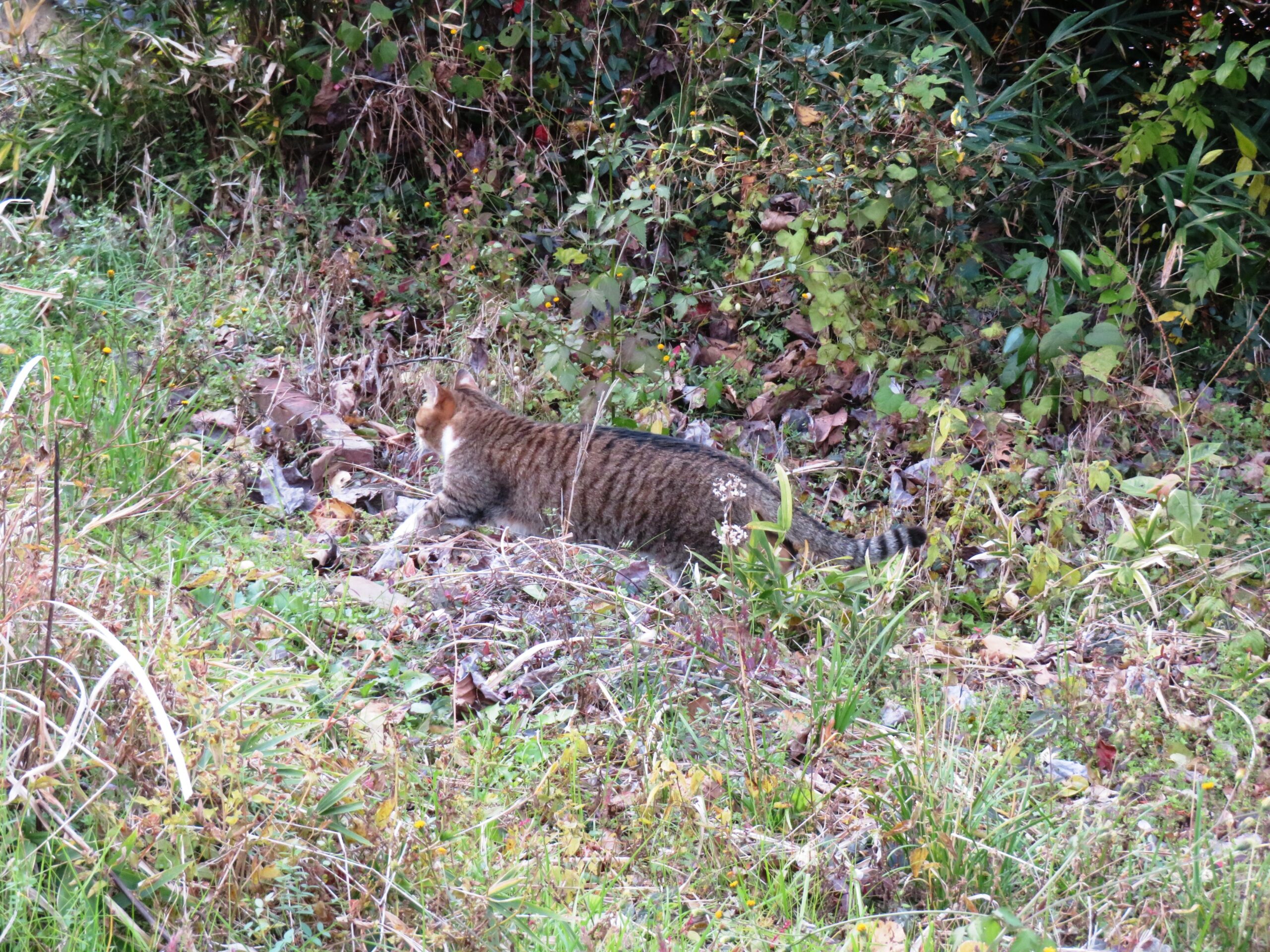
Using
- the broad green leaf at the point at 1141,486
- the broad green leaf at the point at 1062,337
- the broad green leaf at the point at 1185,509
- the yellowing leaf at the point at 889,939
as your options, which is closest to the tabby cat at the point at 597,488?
the broad green leaf at the point at 1141,486

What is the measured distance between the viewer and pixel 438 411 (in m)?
4.75

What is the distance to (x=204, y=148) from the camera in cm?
633

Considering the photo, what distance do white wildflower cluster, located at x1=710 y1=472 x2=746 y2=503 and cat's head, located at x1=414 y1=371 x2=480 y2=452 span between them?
1251mm

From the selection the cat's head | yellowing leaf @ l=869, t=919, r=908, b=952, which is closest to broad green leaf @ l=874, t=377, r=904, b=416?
the cat's head

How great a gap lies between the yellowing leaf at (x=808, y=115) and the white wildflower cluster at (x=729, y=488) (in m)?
1.80

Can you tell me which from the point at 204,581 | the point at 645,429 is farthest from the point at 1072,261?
the point at 204,581

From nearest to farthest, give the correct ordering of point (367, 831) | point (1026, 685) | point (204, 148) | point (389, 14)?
point (367, 831), point (1026, 685), point (389, 14), point (204, 148)

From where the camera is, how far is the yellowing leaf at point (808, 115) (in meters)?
4.99

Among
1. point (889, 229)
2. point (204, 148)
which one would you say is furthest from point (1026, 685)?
point (204, 148)

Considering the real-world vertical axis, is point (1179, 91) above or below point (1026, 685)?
above

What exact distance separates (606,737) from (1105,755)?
51.1 inches

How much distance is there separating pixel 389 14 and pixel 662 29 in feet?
4.38

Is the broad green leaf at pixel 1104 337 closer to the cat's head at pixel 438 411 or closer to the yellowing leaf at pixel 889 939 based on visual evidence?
the cat's head at pixel 438 411

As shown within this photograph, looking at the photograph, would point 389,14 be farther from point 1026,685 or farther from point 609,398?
point 1026,685
